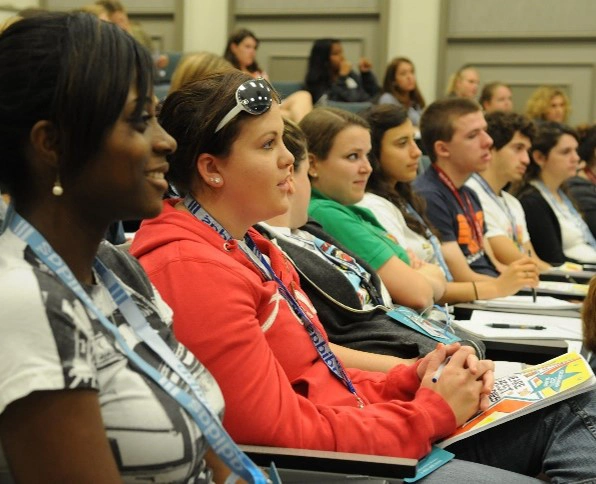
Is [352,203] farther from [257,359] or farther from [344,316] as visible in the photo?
[257,359]

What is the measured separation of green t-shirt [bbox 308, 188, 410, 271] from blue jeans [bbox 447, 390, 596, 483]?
865 millimetres

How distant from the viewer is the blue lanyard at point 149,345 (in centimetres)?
103

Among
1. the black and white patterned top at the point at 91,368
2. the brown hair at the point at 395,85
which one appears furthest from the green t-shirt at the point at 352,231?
the brown hair at the point at 395,85

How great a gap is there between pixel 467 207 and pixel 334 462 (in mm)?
2429

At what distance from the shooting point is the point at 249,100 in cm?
157

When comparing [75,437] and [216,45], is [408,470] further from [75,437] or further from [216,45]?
[216,45]

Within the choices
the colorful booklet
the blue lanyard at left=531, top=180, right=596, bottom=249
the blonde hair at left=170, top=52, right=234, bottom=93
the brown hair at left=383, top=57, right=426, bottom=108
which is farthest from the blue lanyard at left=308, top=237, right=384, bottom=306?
the brown hair at left=383, top=57, right=426, bottom=108

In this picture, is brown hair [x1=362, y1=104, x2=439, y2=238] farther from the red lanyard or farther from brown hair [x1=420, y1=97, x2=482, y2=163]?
brown hair [x1=420, y1=97, x2=482, y2=163]

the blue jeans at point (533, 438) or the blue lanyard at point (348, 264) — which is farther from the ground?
the blue lanyard at point (348, 264)

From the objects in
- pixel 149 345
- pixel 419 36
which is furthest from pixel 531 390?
pixel 419 36

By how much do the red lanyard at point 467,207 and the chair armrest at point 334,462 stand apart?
2.33 m

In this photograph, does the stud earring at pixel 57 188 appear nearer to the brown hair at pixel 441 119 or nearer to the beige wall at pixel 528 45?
the brown hair at pixel 441 119

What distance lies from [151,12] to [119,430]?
7.41 m

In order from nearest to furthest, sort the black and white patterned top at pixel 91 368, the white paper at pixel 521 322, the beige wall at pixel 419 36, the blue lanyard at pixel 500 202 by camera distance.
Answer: the black and white patterned top at pixel 91 368, the white paper at pixel 521 322, the blue lanyard at pixel 500 202, the beige wall at pixel 419 36
